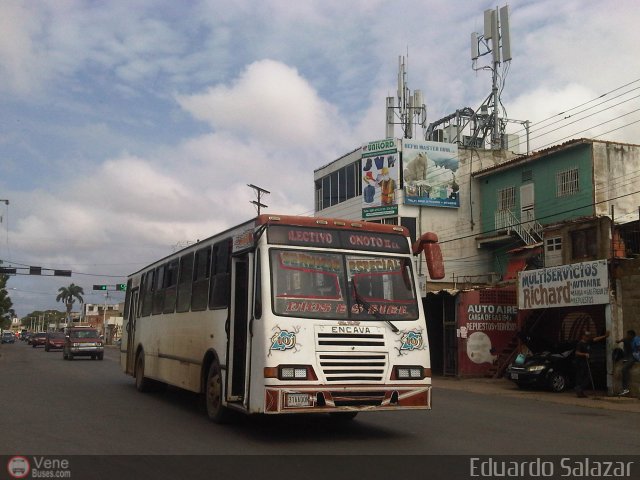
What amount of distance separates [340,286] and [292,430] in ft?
8.05

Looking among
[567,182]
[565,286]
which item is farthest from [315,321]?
[567,182]

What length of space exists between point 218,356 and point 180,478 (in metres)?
3.45

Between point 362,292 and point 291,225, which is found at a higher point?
point 291,225

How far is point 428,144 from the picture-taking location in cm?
4072

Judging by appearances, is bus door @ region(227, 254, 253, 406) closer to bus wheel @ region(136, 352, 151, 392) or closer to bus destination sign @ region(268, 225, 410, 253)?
bus destination sign @ region(268, 225, 410, 253)

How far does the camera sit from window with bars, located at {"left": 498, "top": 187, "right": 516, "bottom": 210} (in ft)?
Result: 128

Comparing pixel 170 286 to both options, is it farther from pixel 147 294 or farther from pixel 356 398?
pixel 356 398

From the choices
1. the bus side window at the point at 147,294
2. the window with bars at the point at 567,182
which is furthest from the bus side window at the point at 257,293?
the window with bars at the point at 567,182

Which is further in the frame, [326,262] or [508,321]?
[508,321]

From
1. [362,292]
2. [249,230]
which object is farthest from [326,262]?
[249,230]

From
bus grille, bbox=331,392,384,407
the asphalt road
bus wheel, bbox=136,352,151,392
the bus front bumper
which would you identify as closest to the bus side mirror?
the bus front bumper

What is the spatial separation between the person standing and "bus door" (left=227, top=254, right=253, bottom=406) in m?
11.6

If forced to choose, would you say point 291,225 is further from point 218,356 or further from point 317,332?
point 218,356

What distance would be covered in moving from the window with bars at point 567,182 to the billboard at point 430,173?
23.2ft
